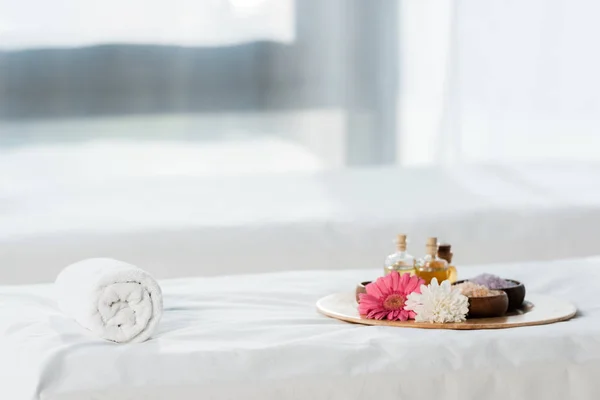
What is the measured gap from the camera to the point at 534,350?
175cm

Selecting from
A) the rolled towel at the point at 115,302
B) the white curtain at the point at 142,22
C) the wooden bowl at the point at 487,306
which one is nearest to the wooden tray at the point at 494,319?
the wooden bowl at the point at 487,306

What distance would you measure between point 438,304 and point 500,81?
286cm

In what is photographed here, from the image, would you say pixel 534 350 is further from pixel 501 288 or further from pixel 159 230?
pixel 159 230

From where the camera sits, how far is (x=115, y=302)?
6.01 feet

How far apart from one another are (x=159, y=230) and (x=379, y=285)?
1.42 meters

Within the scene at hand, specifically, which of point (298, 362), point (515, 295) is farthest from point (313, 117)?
point (298, 362)

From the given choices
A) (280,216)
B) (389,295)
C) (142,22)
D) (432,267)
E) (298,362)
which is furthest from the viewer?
(142,22)

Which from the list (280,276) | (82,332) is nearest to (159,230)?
(280,276)

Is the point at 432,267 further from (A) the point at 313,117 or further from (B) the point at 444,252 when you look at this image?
(A) the point at 313,117

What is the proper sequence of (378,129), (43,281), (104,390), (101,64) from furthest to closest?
(378,129) → (101,64) → (43,281) → (104,390)

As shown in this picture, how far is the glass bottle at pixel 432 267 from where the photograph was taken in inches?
81.7

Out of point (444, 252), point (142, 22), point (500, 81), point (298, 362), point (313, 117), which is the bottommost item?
point (298, 362)

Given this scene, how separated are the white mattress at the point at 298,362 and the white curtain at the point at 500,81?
106 inches

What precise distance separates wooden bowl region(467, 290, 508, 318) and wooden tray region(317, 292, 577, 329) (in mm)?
14
